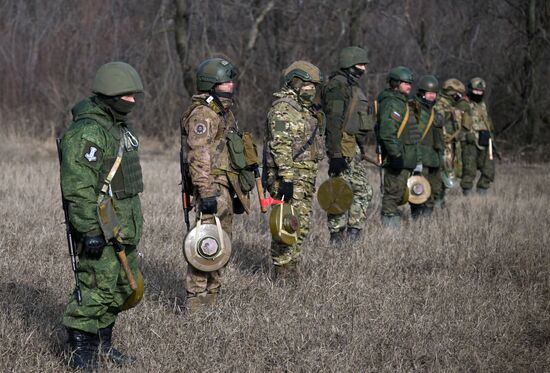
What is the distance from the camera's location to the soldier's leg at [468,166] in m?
14.5

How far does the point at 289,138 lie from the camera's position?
7.50 m

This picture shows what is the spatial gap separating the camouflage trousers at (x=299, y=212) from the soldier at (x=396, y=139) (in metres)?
2.67

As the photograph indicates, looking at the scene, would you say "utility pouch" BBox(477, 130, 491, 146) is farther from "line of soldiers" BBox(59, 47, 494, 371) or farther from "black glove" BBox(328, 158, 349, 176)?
"black glove" BBox(328, 158, 349, 176)

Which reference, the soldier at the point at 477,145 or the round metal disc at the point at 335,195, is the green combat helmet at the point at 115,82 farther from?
the soldier at the point at 477,145

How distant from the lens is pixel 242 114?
75.4ft

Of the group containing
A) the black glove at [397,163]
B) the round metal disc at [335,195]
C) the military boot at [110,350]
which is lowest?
the military boot at [110,350]

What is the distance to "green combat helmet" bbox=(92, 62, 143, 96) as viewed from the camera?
5125 mm

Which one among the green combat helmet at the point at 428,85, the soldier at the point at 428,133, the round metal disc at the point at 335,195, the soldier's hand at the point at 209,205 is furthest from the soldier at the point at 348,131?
the soldier's hand at the point at 209,205

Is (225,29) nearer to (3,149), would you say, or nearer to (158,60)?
(158,60)

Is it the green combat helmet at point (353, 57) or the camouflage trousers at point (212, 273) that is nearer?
the camouflage trousers at point (212, 273)

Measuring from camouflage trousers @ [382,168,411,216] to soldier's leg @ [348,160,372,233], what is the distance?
954 millimetres

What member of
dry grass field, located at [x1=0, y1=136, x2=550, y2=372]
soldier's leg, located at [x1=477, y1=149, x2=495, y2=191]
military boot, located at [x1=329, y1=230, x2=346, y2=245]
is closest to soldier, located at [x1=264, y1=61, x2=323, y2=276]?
dry grass field, located at [x1=0, y1=136, x2=550, y2=372]

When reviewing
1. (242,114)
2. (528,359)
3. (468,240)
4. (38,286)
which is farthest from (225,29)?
(528,359)

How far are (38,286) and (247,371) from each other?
8.39ft
